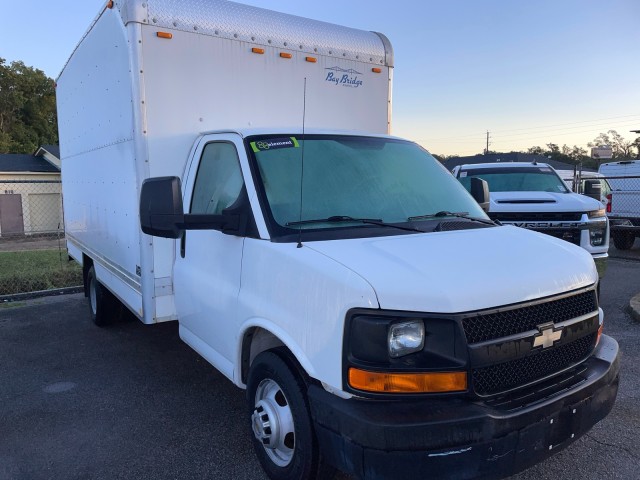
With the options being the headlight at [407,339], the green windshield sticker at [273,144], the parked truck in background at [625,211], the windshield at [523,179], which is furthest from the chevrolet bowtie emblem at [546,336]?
the parked truck in background at [625,211]

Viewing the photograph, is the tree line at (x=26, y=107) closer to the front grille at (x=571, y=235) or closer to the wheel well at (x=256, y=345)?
the front grille at (x=571, y=235)

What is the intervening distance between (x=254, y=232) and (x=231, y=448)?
5.09 feet

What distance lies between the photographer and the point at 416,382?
224 cm

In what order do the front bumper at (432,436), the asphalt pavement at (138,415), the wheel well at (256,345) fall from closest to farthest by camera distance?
1. the front bumper at (432,436)
2. the wheel well at (256,345)
3. the asphalt pavement at (138,415)

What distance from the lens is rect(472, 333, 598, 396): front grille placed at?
2.30 m

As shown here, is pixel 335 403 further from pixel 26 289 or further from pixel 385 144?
pixel 26 289

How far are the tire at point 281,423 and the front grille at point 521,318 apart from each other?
0.92m

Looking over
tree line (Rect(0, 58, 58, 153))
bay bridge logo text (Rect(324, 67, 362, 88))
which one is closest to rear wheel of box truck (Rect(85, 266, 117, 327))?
bay bridge logo text (Rect(324, 67, 362, 88))

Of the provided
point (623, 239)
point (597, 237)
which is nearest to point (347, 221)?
point (597, 237)

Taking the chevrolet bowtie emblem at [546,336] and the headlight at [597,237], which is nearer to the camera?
the chevrolet bowtie emblem at [546,336]

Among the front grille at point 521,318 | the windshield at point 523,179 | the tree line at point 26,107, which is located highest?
the tree line at point 26,107

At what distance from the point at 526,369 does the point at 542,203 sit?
5.90 m

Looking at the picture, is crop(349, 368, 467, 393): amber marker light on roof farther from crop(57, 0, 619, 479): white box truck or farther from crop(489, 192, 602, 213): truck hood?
crop(489, 192, 602, 213): truck hood

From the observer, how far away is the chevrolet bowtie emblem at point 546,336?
95.8 inches
